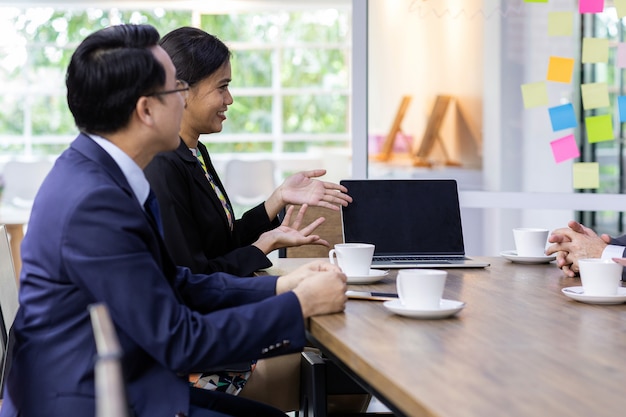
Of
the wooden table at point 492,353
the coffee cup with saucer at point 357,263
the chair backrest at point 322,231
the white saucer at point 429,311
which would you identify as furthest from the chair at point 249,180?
the white saucer at point 429,311

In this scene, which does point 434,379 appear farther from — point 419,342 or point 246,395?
point 246,395

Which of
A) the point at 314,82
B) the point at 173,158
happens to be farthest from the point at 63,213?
the point at 314,82

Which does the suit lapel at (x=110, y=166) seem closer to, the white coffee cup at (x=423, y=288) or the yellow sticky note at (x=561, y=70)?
the white coffee cup at (x=423, y=288)

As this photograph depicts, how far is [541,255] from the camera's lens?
7.29 feet

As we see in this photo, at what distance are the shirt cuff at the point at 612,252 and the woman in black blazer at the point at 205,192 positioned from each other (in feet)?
1.86

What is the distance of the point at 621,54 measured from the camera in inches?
139

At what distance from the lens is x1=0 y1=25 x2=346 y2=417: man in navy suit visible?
1349 millimetres

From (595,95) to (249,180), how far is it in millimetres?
5006

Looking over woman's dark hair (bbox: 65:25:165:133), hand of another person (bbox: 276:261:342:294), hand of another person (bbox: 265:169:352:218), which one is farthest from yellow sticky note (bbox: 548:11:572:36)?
woman's dark hair (bbox: 65:25:165:133)

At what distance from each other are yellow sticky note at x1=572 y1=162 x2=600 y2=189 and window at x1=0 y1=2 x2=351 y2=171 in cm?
643

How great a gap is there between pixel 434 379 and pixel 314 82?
999cm

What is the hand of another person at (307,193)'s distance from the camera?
86.7 inches

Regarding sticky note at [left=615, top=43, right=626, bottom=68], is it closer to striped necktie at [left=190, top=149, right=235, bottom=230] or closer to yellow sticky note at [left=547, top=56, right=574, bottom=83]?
yellow sticky note at [left=547, top=56, right=574, bottom=83]

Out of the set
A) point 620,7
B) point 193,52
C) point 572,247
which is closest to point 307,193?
point 193,52
